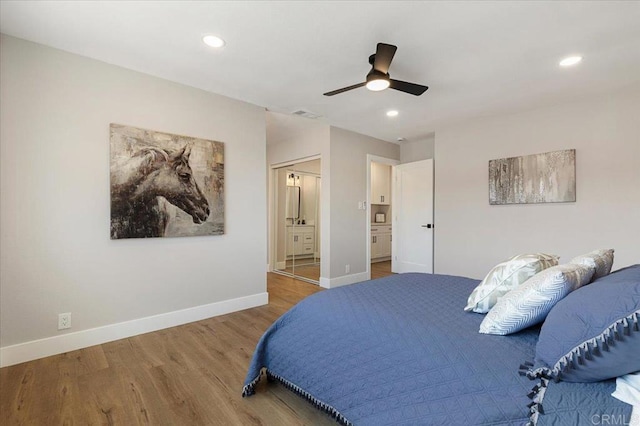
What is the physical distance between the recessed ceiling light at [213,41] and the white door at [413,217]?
147 inches

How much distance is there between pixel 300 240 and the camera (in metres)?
6.21

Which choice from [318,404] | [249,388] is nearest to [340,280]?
[249,388]

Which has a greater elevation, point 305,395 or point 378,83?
point 378,83

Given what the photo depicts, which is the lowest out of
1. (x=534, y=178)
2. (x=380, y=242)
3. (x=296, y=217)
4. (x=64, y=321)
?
(x=64, y=321)

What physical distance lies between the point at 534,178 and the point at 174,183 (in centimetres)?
415

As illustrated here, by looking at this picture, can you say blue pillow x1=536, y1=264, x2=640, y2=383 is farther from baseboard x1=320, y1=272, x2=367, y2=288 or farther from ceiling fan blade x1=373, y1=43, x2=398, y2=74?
baseboard x1=320, y1=272, x2=367, y2=288

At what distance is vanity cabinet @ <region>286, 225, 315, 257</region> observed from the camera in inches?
239

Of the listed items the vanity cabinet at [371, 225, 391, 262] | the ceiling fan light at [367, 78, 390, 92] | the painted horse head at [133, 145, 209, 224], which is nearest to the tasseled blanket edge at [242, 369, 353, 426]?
the painted horse head at [133, 145, 209, 224]

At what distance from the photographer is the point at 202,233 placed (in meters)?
3.25

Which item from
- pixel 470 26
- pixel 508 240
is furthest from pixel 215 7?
pixel 508 240

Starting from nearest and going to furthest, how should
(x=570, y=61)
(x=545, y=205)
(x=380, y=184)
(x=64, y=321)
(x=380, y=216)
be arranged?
1. (x=64, y=321)
2. (x=570, y=61)
3. (x=545, y=205)
4. (x=380, y=184)
5. (x=380, y=216)

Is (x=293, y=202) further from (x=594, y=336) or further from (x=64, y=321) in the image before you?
(x=594, y=336)

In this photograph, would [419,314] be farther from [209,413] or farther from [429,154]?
[429,154]

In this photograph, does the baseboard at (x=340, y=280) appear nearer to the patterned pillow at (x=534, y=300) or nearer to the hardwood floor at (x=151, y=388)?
the hardwood floor at (x=151, y=388)
